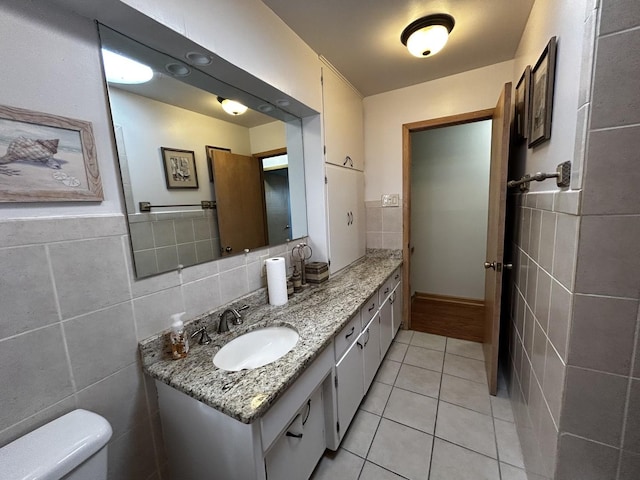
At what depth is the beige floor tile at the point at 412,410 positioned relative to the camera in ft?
5.07

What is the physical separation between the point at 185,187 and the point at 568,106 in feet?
5.11

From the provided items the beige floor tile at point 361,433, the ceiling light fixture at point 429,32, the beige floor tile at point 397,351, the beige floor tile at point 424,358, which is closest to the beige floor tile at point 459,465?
the beige floor tile at point 361,433

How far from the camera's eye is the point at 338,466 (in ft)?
4.31

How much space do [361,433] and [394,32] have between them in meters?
2.41

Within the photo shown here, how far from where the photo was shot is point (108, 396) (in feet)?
2.86

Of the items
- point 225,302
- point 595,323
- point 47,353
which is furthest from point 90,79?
point 595,323

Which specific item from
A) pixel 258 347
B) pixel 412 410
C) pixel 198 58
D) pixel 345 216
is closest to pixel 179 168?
Result: pixel 198 58

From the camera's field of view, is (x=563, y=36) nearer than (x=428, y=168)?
Yes

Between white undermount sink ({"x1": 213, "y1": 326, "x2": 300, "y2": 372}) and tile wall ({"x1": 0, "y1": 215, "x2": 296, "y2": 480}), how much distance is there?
282 millimetres

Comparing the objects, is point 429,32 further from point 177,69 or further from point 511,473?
point 511,473

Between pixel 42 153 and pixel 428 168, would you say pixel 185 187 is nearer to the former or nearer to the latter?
pixel 42 153

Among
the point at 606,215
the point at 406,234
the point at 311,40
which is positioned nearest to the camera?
the point at 606,215

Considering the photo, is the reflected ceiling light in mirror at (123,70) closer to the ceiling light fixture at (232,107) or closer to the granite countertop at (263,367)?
the ceiling light fixture at (232,107)

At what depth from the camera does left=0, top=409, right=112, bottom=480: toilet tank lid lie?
0.60 metres
